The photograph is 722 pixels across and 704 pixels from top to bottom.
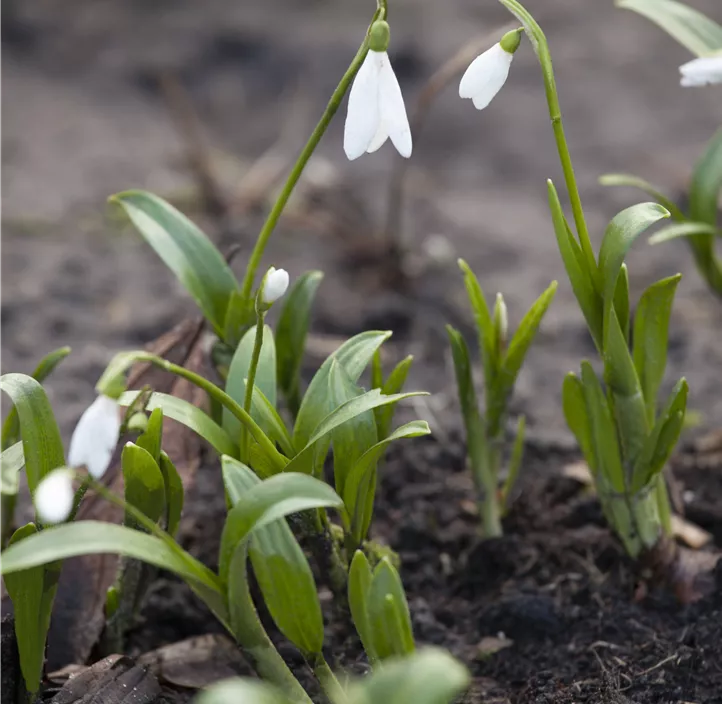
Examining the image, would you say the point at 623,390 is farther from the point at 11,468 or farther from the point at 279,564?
the point at 11,468

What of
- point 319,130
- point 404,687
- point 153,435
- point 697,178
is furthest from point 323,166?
point 404,687

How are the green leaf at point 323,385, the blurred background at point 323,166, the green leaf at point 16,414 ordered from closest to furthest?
the green leaf at point 323,385, the green leaf at point 16,414, the blurred background at point 323,166

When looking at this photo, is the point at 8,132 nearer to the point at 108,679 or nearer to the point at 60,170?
the point at 60,170

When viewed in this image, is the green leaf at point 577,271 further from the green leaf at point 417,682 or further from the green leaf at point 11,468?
the green leaf at point 11,468

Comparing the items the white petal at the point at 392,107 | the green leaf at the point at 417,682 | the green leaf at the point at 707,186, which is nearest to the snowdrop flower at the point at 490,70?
the white petal at the point at 392,107

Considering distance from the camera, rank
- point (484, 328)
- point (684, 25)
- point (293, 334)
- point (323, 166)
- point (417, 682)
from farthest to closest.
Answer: point (323, 166) < point (684, 25) < point (293, 334) < point (484, 328) < point (417, 682)
